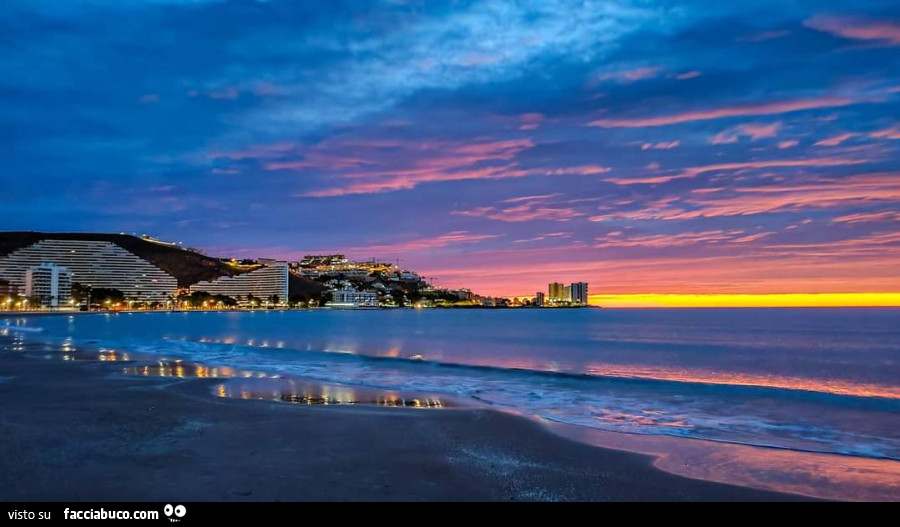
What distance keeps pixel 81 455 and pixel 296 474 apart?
3.80 m

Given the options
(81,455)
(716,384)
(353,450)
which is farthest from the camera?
(716,384)

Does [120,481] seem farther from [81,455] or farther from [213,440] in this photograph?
[213,440]

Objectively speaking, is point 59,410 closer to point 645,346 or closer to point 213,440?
point 213,440

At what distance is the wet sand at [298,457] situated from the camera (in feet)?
25.9

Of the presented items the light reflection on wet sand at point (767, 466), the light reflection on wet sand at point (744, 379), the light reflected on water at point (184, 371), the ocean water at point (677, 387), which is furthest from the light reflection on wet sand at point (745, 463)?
the light reflection on wet sand at point (744, 379)

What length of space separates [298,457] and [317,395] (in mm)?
8694

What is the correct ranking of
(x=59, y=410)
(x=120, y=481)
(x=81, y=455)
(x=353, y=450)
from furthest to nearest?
(x=59, y=410) < (x=353, y=450) < (x=81, y=455) < (x=120, y=481)

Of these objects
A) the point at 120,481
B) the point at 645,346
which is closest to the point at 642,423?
the point at 120,481

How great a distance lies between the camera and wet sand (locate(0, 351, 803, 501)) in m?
7.89

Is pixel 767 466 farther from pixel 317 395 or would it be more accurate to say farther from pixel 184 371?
pixel 184 371
